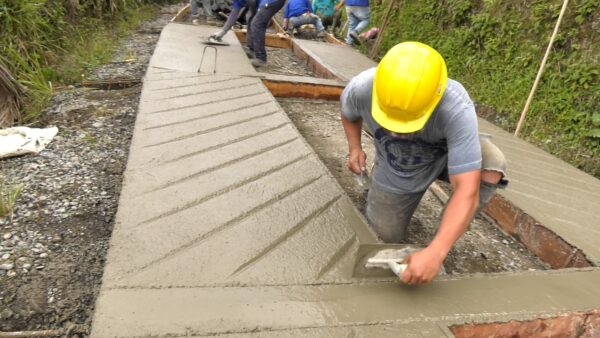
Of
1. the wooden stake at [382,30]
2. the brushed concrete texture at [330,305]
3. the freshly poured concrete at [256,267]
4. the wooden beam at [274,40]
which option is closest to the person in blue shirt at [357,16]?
the wooden stake at [382,30]

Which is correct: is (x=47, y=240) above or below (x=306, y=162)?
below

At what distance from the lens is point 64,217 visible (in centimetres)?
239

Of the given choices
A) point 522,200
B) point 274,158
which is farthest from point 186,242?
point 522,200

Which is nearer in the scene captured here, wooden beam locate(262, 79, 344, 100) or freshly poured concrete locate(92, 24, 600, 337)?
freshly poured concrete locate(92, 24, 600, 337)

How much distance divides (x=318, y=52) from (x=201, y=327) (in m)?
5.69

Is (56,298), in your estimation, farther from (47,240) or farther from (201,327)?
(201,327)

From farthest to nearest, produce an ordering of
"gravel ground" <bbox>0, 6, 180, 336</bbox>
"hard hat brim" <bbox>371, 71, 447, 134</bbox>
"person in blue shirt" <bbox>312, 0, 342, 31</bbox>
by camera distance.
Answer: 1. "person in blue shirt" <bbox>312, 0, 342, 31</bbox>
2. "gravel ground" <bbox>0, 6, 180, 336</bbox>
3. "hard hat brim" <bbox>371, 71, 447, 134</bbox>

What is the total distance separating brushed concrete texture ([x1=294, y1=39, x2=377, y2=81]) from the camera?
18.1ft

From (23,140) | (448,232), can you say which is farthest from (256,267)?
(23,140)

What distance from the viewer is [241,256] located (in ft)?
6.10

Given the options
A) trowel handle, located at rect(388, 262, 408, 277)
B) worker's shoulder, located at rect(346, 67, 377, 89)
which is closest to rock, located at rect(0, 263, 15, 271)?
trowel handle, located at rect(388, 262, 408, 277)

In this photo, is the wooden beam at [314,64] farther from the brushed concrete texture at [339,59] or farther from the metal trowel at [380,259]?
the metal trowel at [380,259]

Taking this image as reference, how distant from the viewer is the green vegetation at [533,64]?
162 inches

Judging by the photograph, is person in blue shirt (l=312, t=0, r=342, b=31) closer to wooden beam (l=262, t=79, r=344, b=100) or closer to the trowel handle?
wooden beam (l=262, t=79, r=344, b=100)
